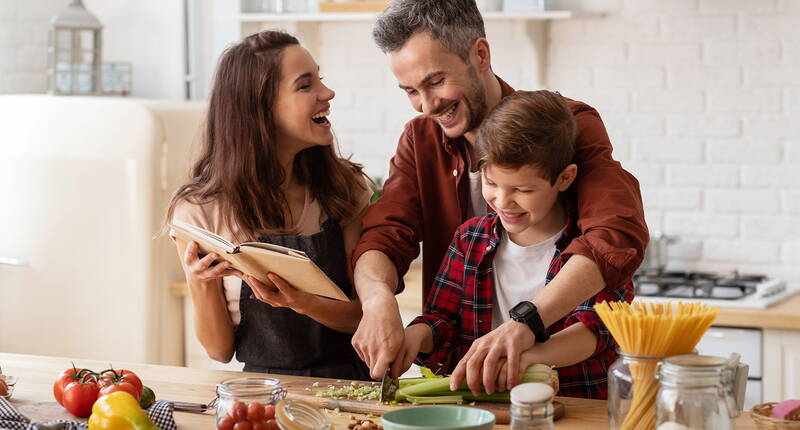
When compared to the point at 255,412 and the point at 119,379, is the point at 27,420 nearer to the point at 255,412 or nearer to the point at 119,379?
the point at 119,379

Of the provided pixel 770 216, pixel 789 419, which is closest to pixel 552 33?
pixel 770 216

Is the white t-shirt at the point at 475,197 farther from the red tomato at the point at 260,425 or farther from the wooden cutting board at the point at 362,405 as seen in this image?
the red tomato at the point at 260,425

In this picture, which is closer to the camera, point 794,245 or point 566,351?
point 566,351

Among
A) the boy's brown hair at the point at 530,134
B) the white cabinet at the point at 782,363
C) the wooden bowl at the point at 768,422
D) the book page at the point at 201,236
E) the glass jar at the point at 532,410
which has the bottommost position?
the white cabinet at the point at 782,363

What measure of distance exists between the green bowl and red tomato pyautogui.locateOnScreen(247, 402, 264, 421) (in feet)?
0.76

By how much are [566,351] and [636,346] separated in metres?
0.44

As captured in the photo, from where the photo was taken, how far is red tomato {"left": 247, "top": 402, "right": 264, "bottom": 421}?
1665 millimetres

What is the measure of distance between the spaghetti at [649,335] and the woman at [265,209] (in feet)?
3.24

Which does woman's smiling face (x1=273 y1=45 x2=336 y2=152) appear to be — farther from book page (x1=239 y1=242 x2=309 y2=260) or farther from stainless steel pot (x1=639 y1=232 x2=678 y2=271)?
stainless steel pot (x1=639 y1=232 x2=678 y2=271)

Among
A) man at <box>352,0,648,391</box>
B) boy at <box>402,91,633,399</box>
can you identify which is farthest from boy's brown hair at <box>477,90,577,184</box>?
man at <box>352,0,648,391</box>

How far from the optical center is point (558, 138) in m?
2.13

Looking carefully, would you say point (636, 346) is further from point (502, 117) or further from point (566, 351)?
point (502, 117)

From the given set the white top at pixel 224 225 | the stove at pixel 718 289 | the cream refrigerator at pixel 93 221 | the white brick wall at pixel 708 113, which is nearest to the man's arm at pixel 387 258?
the white top at pixel 224 225

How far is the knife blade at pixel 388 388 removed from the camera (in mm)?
1956
